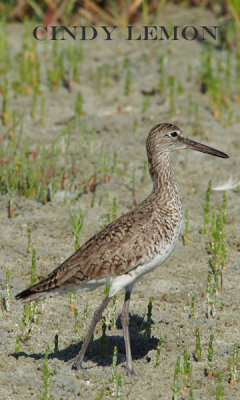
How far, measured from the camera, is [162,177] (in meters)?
5.39

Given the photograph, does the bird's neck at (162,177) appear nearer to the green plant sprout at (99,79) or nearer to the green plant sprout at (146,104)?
the green plant sprout at (146,104)

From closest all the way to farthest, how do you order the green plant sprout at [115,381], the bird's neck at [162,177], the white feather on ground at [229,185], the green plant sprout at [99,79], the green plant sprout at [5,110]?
the green plant sprout at [115,381]
the bird's neck at [162,177]
the white feather on ground at [229,185]
the green plant sprout at [5,110]
the green plant sprout at [99,79]

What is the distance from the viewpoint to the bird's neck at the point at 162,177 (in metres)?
5.28

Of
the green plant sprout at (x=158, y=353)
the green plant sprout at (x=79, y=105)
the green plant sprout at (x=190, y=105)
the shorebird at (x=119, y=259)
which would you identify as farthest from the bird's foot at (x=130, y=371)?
the green plant sprout at (x=190, y=105)

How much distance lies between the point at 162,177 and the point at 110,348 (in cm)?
135

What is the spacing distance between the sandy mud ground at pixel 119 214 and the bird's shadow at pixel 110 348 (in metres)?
0.01

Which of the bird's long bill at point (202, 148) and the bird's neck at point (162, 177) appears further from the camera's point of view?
the bird's long bill at point (202, 148)

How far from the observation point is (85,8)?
1100cm

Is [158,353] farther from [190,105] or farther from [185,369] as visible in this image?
[190,105]

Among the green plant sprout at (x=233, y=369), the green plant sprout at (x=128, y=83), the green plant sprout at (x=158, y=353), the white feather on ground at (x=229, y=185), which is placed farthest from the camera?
the green plant sprout at (x=128, y=83)

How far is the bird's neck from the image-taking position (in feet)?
17.3

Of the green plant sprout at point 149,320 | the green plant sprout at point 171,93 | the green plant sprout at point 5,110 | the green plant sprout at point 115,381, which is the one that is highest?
the green plant sprout at point 171,93

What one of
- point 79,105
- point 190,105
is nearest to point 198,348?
point 190,105

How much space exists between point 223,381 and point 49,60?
22.6 ft
